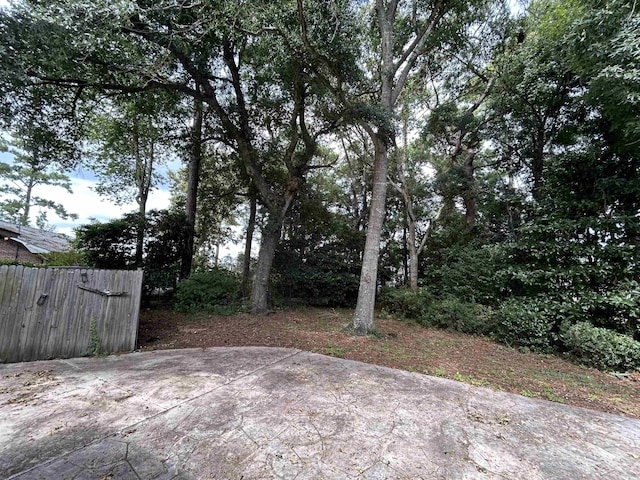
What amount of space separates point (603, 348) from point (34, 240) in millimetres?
19347

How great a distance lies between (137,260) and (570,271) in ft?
33.8

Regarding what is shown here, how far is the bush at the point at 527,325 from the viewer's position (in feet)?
15.9


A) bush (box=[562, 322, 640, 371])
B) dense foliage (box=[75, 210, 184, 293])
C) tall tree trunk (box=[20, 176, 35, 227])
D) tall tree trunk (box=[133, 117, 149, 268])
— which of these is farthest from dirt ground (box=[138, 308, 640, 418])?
tall tree trunk (box=[20, 176, 35, 227])

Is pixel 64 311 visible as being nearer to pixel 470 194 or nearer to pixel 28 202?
pixel 470 194

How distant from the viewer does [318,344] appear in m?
4.67

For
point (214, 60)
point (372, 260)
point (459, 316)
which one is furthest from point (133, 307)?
point (214, 60)

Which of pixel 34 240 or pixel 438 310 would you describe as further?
pixel 34 240

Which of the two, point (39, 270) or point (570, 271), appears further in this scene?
point (570, 271)

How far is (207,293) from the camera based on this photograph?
7.68 meters

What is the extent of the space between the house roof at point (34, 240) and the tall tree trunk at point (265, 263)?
7.99 metres

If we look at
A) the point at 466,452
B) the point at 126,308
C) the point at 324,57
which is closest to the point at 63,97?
the point at 126,308

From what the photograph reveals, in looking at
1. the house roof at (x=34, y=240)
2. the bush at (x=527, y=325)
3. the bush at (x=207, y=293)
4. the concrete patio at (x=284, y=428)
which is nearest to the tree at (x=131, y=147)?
the bush at (x=207, y=293)

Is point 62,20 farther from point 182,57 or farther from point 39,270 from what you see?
point 39,270

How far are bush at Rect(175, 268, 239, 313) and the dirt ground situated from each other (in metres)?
0.42
